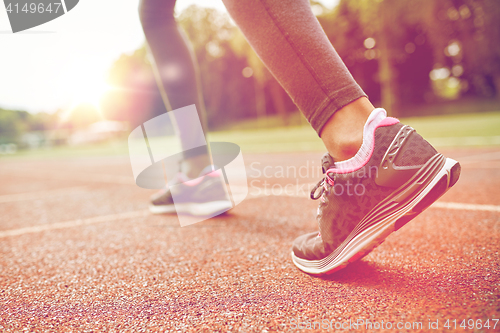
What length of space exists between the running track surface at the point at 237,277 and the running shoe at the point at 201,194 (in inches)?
2.4

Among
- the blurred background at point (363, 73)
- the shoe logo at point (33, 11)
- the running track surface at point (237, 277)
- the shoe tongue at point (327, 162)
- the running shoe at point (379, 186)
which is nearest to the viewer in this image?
the running track surface at point (237, 277)

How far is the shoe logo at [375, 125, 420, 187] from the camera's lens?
815mm

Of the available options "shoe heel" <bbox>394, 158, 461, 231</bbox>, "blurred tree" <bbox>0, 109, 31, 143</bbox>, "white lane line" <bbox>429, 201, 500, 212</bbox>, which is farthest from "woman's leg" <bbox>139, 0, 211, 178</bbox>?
"blurred tree" <bbox>0, 109, 31, 143</bbox>

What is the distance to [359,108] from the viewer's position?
86 centimetres

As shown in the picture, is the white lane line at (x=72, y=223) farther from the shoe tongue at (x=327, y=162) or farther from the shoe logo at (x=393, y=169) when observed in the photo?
the shoe logo at (x=393, y=169)

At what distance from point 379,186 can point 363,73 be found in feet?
92.4

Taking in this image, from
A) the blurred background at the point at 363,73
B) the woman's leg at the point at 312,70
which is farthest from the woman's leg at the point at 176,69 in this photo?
the blurred background at the point at 363,73

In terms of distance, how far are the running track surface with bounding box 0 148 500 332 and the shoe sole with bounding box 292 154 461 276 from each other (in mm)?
67

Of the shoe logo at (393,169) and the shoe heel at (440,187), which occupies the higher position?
the shoe logo at (393,169)

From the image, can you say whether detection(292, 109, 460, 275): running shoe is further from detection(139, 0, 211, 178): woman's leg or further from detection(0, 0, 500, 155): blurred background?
detection(0, 0, 500, 155): blurred background

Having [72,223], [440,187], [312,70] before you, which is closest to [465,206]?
[440,187]

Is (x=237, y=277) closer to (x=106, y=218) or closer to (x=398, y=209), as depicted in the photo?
(x=398, y=209)

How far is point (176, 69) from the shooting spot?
5.27 ft

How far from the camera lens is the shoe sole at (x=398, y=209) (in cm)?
79
